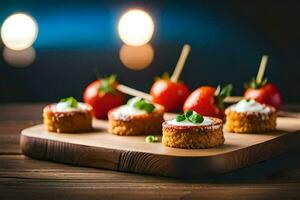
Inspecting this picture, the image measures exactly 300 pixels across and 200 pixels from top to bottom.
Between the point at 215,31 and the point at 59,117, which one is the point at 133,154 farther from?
the point at 215,31

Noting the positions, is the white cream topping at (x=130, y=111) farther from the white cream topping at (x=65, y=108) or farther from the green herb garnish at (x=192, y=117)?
the green herb garnish at (x=192, y=117)

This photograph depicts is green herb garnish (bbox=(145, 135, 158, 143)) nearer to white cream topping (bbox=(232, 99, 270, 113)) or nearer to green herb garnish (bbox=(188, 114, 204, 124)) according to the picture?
green herb garnish (bbox=(188, 114, 204, 124))

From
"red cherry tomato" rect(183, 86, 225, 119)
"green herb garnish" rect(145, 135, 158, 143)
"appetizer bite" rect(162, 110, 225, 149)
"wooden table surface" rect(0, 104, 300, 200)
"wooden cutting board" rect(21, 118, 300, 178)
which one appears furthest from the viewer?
"red cherry tomato" rect(183, 86, 225, 119)

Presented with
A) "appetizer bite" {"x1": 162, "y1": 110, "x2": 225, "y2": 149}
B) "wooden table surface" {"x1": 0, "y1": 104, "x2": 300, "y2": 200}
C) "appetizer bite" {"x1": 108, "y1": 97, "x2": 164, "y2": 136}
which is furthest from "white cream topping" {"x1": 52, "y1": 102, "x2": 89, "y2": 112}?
"appetizer bite" {"x1": 162, "y1": 110, "x2": 225, "y2": 149}

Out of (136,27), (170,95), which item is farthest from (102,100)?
(136,27)

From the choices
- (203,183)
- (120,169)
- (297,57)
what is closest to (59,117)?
(120,169)
